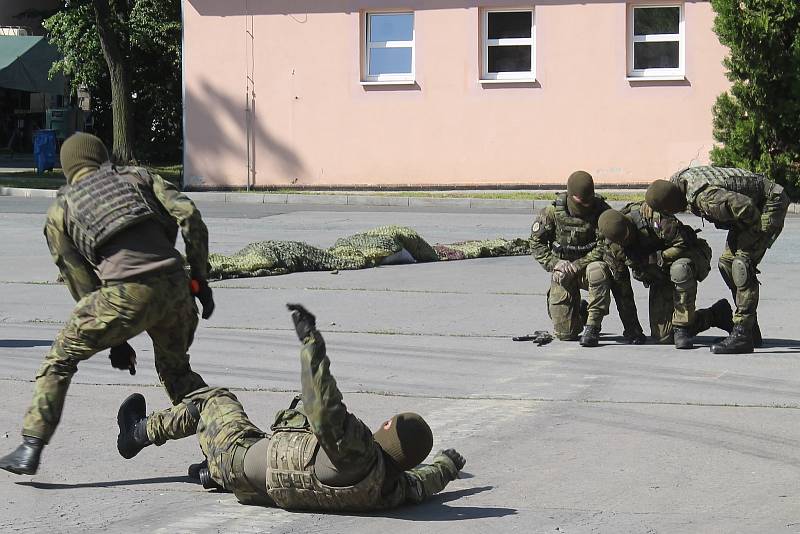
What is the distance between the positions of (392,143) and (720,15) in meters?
7.13

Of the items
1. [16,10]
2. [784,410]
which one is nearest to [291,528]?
[784,410]

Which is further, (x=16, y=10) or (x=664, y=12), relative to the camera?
(x=16, y=10)

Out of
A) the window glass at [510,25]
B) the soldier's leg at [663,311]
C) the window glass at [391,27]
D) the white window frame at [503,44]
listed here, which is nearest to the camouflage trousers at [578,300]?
the soldier's leg at [663,311]

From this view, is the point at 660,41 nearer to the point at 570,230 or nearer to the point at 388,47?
the point at 388,47

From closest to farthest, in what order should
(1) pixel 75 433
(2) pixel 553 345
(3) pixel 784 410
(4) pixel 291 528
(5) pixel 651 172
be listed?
(4) pixel 291 528
(1) pixel 75 433
(3) pixel 784 410
(2) pixel 553 345
(5) pixel 651 172

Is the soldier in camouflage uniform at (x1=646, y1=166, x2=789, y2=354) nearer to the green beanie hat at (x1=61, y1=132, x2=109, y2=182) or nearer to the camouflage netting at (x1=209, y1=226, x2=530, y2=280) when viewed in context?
the green beanie hat at (x1=61, y1=132, x2=109, y2=182)

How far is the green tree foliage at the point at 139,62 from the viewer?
102 ft

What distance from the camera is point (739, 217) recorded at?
9359 mm

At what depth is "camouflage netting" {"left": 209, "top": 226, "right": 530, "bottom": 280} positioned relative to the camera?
549 inches

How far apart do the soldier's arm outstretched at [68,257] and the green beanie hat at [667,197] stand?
4.64m

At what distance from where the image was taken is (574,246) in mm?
10234

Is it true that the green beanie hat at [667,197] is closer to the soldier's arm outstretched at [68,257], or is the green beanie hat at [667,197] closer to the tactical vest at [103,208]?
the tactical vest at [103,208]

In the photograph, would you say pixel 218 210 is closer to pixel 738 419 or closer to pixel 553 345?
pixel 553 345

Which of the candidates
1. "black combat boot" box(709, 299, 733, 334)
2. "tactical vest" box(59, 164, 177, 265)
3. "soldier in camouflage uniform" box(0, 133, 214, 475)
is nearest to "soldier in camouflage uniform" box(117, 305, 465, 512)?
"soldier in camouflage uniform" box(0, 133, 214, 475)
